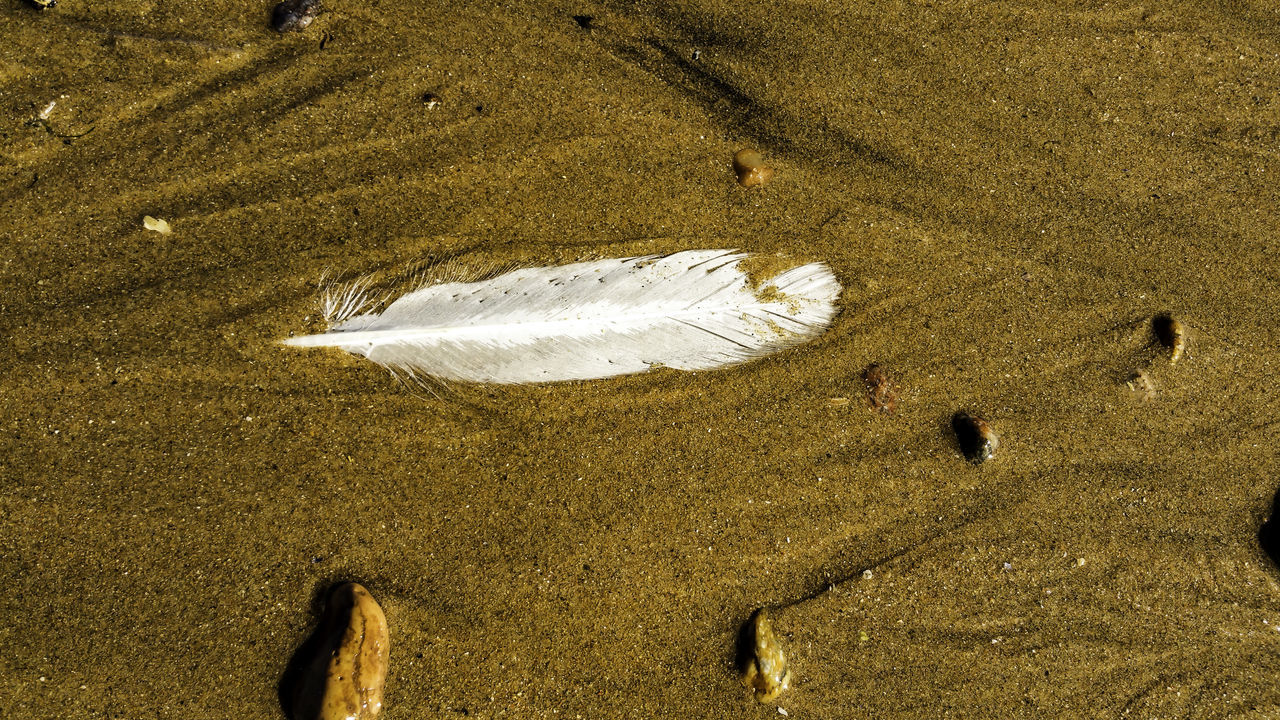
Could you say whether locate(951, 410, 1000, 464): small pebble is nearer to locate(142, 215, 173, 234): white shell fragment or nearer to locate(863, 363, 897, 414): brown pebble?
locate(863, 363, 897, 414): brown pebble

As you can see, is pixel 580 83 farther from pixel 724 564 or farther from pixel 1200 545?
pixel 1200 545

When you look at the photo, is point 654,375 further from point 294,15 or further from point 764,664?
point 294,15

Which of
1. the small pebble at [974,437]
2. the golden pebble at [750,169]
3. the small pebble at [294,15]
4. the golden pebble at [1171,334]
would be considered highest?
the small pebble at [294,15]

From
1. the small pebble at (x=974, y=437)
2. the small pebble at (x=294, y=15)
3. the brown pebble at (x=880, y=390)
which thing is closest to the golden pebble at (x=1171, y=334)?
the small pebble at (x=974, y=437)

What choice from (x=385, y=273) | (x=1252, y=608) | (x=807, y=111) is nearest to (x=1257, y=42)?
A: (x=807, y=111)

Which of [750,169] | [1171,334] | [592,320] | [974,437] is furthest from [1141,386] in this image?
[592,320]

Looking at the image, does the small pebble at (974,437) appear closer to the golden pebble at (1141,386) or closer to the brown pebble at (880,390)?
the brown pebble at (880,390)
